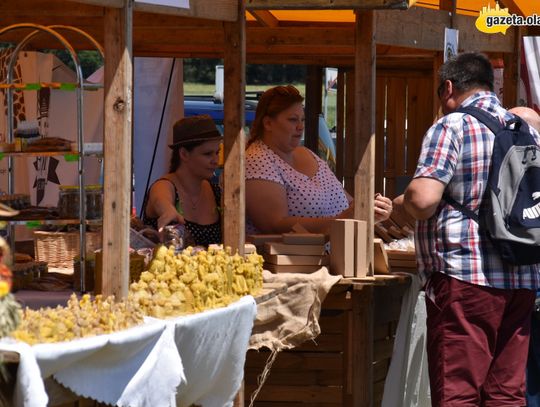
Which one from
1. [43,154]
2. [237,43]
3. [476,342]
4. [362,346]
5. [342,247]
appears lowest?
[362,346]

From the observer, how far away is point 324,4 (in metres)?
5.45

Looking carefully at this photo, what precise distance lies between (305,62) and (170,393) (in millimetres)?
5065

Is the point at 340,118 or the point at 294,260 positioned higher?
the point at 340,118

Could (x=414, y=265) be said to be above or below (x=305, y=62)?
below

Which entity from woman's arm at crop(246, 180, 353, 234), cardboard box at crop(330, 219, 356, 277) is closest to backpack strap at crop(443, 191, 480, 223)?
cardboard box at crop(330, 219, 356, 277)

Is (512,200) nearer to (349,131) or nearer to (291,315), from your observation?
(291,315)

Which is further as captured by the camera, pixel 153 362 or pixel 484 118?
pixel 484 118

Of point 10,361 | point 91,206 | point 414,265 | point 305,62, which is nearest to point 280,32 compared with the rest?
point 305,62

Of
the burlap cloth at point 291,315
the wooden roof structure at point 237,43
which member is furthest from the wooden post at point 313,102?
the burlap cloth at point 291,315

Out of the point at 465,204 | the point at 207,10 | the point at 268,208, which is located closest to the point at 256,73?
the point at 268,208

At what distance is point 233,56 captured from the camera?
17.6ft

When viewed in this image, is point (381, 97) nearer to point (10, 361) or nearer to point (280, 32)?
point (280, 32)

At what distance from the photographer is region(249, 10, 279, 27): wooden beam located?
7427 millimetres

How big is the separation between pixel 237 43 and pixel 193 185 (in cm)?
113
